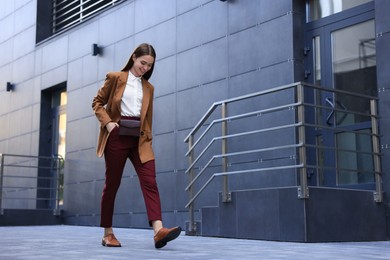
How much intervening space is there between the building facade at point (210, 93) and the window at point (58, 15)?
0.03m

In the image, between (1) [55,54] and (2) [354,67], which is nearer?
(2) [354,67]

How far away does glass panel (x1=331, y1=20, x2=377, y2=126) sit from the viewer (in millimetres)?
6611

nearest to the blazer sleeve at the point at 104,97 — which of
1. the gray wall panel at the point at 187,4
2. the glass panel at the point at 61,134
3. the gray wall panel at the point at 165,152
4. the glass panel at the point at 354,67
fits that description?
the glass panel at the point at 354,67

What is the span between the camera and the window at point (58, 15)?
1226 cm

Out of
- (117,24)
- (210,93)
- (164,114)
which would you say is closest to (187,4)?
(210,93)

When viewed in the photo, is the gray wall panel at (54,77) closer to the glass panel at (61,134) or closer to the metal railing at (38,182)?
the glass panel at (61,134)

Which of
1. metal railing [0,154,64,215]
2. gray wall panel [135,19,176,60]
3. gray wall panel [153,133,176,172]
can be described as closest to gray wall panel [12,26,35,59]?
metal railing [0,154,64,215]

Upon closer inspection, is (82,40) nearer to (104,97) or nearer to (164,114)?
(164,114)

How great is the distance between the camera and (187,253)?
392cm

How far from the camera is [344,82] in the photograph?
6.90 meters

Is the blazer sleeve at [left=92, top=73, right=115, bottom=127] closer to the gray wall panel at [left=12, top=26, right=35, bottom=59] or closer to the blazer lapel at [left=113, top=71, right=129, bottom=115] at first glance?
the blazer lapel at [left=113, top=71, right=129, bottom=115]

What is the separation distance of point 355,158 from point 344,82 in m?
0.95

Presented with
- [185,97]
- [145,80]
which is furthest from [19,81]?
[145,80]

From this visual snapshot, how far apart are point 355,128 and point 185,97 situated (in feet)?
9.67
